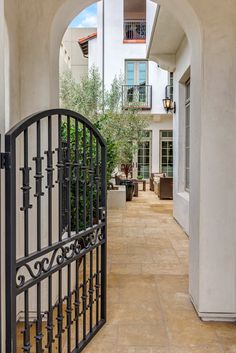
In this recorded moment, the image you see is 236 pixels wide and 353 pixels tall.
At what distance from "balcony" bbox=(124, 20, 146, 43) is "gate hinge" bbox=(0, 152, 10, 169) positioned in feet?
48.9

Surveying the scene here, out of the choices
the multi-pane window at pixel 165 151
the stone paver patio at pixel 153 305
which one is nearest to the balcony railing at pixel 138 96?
the multi-pane window at pixel 165 151

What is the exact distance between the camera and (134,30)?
15570 millimetres

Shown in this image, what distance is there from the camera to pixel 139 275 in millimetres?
4203

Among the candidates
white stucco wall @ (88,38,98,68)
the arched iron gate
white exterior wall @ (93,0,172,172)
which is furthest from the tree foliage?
the arched iron gate

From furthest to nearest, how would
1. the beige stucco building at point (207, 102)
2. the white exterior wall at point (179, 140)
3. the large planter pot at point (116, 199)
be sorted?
the large planter pot at point (116, 199) < the white exterior wall at point (179, 140) < the beige stucco building at point (207, 102)

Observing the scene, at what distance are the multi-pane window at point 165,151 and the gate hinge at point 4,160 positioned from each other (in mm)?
15125

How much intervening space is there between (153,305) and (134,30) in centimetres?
1440

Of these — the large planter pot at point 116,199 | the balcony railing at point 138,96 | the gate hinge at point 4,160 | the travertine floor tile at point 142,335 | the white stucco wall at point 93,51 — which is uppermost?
the white stucco wall at point 93,51

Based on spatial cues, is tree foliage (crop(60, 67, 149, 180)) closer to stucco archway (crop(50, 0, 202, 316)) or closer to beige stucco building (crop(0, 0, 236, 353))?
stucco archway (crop(50, 0, 202, 316))

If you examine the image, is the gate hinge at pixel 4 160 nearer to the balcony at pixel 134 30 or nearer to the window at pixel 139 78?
the window at pixel 139 78

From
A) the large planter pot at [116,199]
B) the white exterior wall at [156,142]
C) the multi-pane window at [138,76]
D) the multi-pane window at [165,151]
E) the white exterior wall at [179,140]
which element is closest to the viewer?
the white exterior wall at [179,140]

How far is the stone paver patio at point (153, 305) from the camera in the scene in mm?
2633

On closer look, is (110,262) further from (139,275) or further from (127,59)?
(127,59)

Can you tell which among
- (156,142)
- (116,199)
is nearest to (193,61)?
(116,199)
